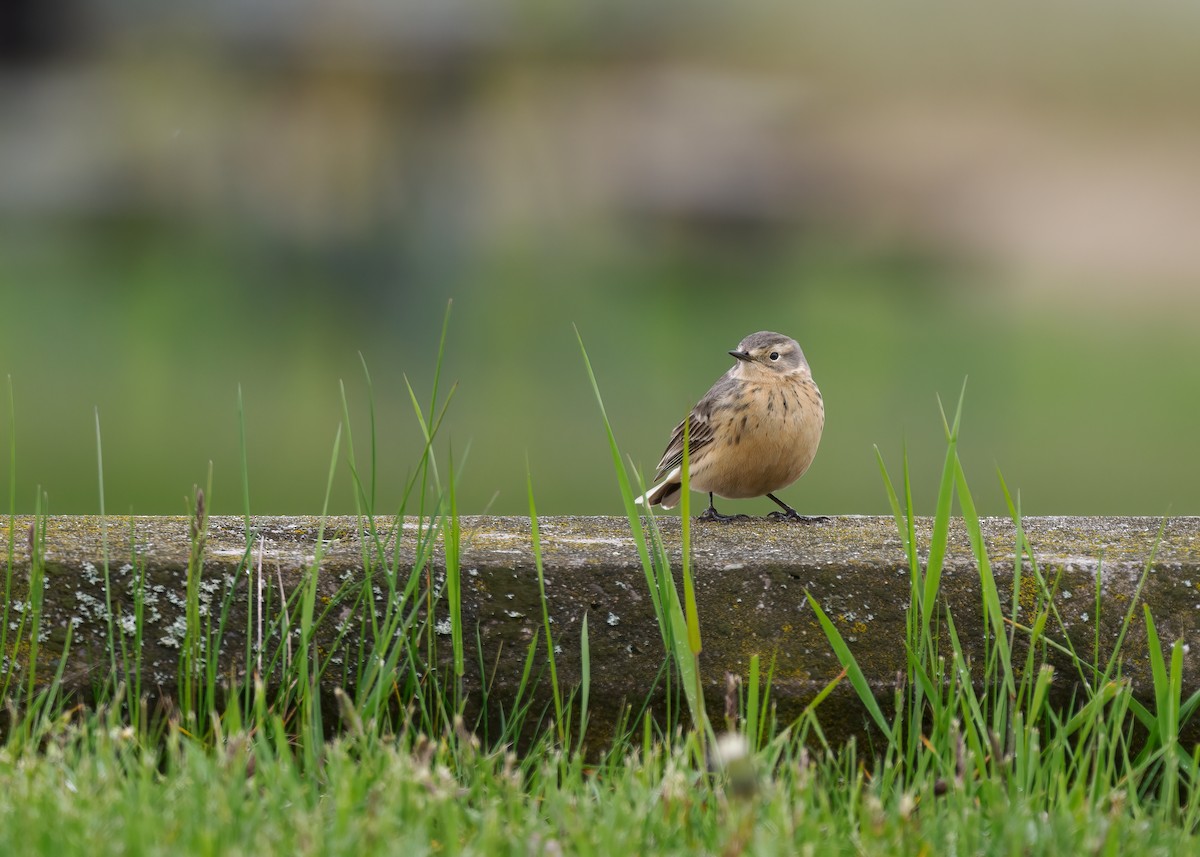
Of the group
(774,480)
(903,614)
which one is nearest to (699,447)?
(774,480)

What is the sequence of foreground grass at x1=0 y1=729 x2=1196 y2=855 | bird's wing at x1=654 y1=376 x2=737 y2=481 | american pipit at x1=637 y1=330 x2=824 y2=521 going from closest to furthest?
foreground grass at x1=0 y1=729 x2=1196 y2=855
american pipit at x1=637 y1=330 x2=824 y2=521
bird's wing at x1=654 y1=376 x2=737 y2=481

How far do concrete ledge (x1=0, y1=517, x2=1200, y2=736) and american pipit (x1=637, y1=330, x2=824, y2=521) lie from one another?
106cm

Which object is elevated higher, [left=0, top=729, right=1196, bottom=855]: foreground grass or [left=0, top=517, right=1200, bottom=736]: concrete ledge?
[left=0, top=517, right=1200, bottom=736]: concrete ledge

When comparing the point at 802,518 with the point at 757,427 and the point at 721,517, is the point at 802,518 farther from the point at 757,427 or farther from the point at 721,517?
the point at 757,427

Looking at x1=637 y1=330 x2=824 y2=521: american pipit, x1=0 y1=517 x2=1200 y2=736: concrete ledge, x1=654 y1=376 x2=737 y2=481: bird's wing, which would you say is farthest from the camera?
x1=654 y1=376 x2=737 y2=481: bird's wing

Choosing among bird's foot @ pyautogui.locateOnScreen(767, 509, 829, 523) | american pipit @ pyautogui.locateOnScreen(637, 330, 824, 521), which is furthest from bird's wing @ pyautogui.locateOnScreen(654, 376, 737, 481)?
bird's foot @ pyautogui.locateOnScreen(767, 509, 829, 523)

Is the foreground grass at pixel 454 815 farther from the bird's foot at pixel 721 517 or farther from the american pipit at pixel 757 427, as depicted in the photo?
the american pipit at pixel 757 427

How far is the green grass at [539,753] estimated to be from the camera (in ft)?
5.11

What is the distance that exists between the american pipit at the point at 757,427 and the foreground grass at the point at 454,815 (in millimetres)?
1714

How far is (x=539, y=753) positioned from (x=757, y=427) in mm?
1686

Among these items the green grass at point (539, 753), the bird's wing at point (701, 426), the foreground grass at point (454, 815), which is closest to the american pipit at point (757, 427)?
the bird's wing at point (701, 426)

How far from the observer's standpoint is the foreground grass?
1.49 metres

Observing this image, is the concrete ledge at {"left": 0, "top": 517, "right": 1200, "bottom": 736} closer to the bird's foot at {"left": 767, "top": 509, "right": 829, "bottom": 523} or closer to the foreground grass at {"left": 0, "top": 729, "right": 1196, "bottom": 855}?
the foreground grass at {"left": 0, "top": 729, "right": 1196, "bottom": 855}

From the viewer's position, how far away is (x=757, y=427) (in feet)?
11.7
